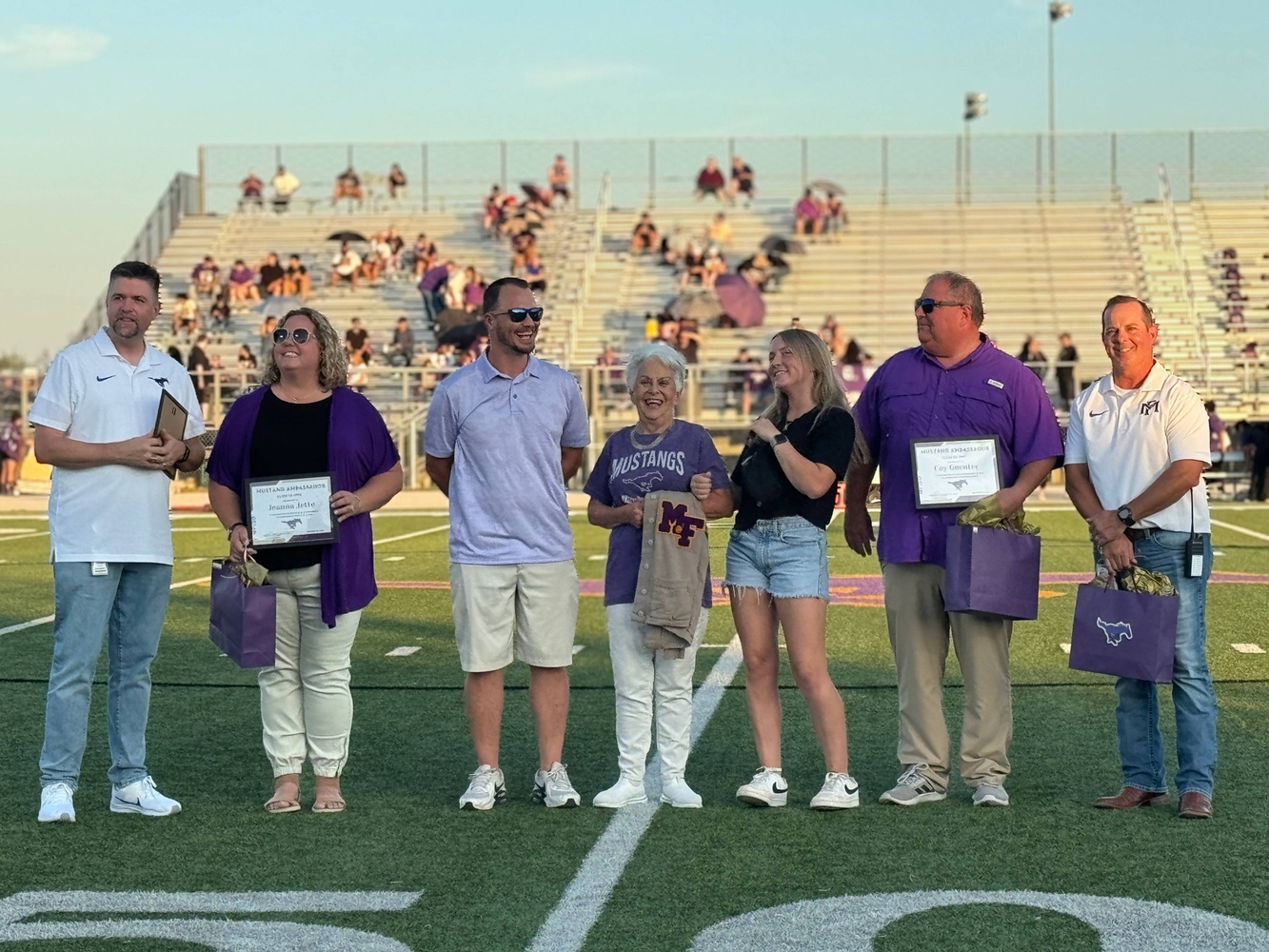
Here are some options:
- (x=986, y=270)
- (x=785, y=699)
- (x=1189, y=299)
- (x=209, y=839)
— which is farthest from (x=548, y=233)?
(x=209, y=839)

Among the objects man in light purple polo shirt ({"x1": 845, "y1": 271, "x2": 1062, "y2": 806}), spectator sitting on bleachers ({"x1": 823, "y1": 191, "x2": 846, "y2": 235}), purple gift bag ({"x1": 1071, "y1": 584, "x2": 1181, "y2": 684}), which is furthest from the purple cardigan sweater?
spectator sitting on bleachers ({"x1": 823, "y1": 191, "x2": 846, "y2": 235})

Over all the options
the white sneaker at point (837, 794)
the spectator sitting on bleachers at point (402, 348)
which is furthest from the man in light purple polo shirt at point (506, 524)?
the spectator sitting on bleachers at point (402, 348)

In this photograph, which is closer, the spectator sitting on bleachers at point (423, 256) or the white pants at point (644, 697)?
the white pants at point (644, 697)

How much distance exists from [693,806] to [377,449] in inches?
63.3

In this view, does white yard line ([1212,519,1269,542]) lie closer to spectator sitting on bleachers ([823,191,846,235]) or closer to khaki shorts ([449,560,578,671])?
khaki shorts ([449,560,578,671])

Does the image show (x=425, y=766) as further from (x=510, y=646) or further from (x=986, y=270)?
(x=986, y=270)

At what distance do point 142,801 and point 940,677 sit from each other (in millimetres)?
2712

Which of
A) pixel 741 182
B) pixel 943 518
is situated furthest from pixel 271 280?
pixel 943 518

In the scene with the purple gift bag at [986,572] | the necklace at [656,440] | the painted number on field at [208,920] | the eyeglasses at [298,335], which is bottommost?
the painted number on field at [208,920]

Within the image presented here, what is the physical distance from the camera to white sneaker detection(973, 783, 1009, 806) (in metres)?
6.37

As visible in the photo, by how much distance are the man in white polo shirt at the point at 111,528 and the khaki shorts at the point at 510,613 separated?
3.32 feet

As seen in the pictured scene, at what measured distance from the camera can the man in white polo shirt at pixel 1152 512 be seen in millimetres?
6270

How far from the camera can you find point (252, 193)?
4466 cm

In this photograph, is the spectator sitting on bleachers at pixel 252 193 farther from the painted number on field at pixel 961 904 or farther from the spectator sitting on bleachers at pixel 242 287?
the painted number on field at pixel 961 904
